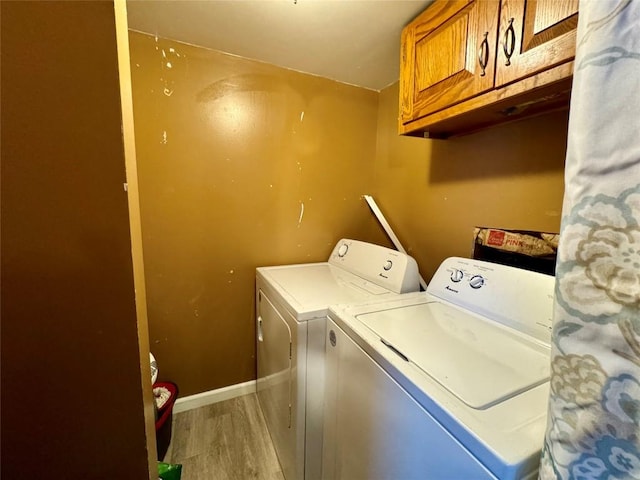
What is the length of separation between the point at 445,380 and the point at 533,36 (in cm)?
103

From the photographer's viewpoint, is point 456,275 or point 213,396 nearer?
point 456,275

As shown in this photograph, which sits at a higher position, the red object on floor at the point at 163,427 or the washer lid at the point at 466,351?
the washer lid at the point at 466,351

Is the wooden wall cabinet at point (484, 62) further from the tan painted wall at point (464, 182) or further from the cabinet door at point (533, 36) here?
the tan painted wall at point (464, 182)

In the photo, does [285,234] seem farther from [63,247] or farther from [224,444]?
[63,247]

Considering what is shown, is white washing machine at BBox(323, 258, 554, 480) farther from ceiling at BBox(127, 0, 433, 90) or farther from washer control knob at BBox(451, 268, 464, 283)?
ceiling at BBox(127, 0, 433, 90)

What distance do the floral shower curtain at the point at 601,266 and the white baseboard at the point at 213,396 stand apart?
193 centimetres

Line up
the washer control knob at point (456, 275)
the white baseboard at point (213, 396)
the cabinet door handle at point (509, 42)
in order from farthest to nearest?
the white baseboard at point (213, 396) → the washer control knob at point (456, 275) → the cabinet door handle at point (509, 42)

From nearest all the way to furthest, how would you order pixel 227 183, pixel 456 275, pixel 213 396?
pixel 456 275 < pixel 227 183 < pixel 213 396

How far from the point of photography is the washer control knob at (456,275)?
126 centimetres

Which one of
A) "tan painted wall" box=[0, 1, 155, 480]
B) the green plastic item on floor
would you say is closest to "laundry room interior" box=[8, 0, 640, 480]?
"tan painted wall" box=[0, 1, 155, 480]

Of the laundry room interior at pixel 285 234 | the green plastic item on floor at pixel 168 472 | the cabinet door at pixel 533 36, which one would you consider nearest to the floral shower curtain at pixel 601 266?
the laundry room interior at pixel 285 234

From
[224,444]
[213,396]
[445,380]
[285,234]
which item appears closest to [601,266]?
[445,380]

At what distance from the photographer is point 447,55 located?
3.69 ft

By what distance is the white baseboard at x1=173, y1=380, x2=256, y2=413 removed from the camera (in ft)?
6.14
